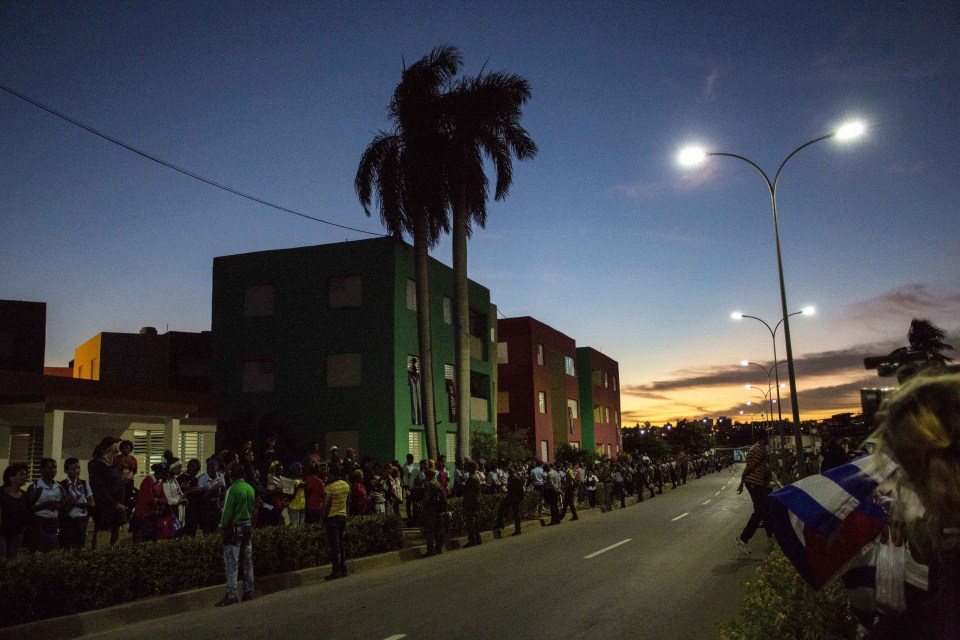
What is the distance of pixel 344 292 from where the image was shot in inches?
1215

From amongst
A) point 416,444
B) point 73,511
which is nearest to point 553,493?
point 416,444

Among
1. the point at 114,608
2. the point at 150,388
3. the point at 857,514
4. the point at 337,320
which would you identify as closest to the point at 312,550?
the point at 114,608

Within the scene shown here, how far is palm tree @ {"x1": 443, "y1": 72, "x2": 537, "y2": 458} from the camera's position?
25.0 m

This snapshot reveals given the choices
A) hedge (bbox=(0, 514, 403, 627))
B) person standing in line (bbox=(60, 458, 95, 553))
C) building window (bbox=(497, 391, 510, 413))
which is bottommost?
hedge (bbox=(0, 514, 403, 627))

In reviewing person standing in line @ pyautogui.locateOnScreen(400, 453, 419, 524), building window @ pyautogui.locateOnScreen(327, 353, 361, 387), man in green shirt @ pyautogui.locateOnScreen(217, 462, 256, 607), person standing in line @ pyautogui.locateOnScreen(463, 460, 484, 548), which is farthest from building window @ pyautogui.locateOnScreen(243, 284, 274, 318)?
man in green shirt @ pyautogui.locateOnScreen(217, 462, 256, 607)

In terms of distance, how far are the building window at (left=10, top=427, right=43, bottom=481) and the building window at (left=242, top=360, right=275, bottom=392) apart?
7625mm

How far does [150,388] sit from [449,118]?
44.0 ft

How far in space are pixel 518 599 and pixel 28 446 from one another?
23298mm

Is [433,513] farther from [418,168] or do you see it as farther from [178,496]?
[418,168]

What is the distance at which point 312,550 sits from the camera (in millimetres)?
13438

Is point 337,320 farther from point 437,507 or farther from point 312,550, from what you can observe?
point 312,550

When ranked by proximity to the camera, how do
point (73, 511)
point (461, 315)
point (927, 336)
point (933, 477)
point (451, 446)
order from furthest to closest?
point (927, 336) → point (451, 446) → point (461, 315) → point (73, 511) → point (933, 477)

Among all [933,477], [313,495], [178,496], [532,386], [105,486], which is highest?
[532,386]

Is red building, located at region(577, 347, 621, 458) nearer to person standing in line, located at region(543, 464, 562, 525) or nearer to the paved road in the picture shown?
person standing in line, located at region(543, 464, 562, 525)
